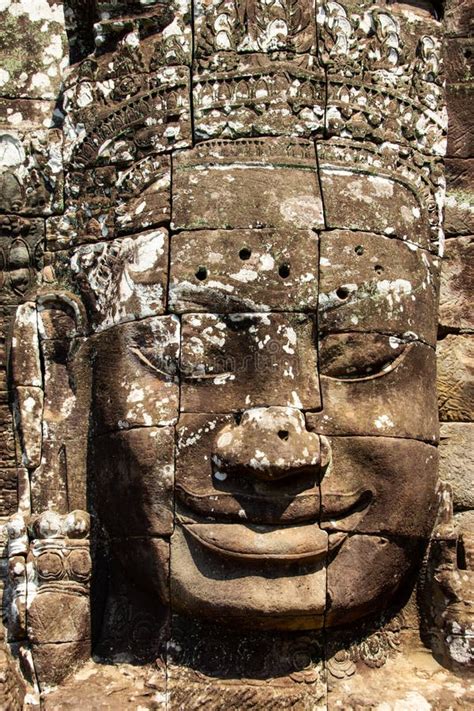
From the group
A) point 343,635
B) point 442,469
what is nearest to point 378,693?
point 343,635

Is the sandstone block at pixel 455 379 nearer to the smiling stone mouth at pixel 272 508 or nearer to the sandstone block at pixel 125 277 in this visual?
the smiling stone mouth at pixel 272 508

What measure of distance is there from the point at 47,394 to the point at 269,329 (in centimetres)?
143

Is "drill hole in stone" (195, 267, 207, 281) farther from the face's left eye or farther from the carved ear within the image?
the carved ear

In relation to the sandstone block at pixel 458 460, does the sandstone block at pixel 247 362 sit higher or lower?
higher

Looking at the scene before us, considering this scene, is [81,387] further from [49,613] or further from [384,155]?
[384,155]

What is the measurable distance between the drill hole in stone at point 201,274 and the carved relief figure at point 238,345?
42 mm

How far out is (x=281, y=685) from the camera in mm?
5590

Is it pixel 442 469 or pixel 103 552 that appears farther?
pixel 442 469

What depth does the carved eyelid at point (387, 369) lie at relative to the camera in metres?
5.67

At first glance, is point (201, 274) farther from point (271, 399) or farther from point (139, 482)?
point (139, 482)

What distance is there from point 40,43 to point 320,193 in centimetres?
249

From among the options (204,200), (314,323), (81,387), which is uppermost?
(204,200)

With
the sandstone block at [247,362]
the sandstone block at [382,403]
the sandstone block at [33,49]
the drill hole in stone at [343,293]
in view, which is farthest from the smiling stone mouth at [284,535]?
the sandstone block at [33,49]

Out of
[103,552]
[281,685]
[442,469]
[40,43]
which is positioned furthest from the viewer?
[40,43]
